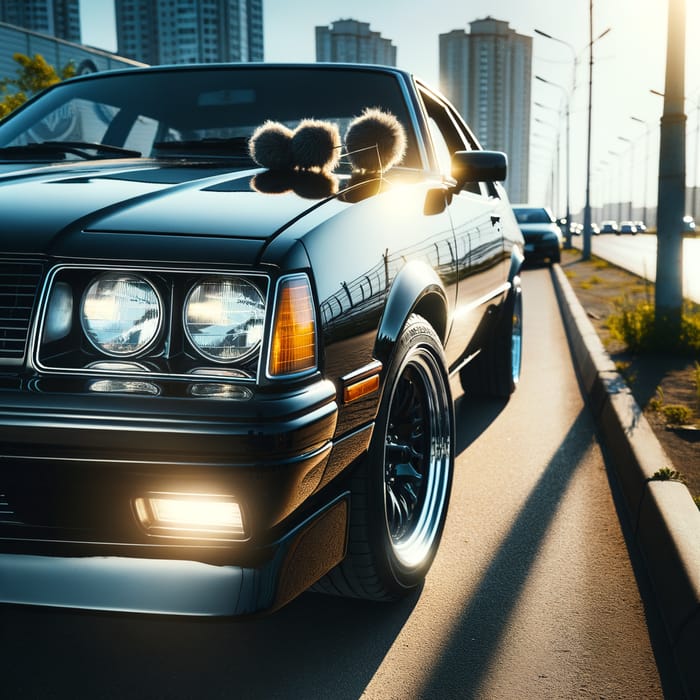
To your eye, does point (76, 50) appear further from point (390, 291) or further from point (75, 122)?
point (390, 291)

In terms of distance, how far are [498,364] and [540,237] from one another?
16153 mm

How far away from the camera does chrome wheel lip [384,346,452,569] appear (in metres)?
2.56

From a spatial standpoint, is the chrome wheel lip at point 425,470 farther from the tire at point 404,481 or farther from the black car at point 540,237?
the black car at point 540,237

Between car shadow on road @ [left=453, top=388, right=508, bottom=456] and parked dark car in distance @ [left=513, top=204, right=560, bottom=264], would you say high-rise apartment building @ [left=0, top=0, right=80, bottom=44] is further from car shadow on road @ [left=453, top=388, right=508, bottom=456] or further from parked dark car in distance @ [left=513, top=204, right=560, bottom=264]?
car shadow on road @ [left=453, top=388, right=508, bottom=456]

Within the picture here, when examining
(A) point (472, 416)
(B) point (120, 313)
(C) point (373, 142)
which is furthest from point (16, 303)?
(A) point (472, 416)

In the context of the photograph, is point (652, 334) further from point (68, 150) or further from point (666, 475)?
point (68, 150)

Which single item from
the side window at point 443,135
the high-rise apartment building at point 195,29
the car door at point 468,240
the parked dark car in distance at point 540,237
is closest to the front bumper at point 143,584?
the car door at point 468,240

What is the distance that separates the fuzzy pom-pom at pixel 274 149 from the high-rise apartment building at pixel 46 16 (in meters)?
96.4

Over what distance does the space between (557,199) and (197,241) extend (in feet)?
213

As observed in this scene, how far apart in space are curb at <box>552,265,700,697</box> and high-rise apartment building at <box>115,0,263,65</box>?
95.4m

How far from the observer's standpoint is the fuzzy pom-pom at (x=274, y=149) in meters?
2.55

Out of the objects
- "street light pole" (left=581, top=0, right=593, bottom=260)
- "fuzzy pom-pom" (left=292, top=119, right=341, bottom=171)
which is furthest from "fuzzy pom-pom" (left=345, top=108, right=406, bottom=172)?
"street light pole" (left=581, top=0, right=593, bottom=260)

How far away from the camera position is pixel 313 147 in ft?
8.21

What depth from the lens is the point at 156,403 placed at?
1.65 m
